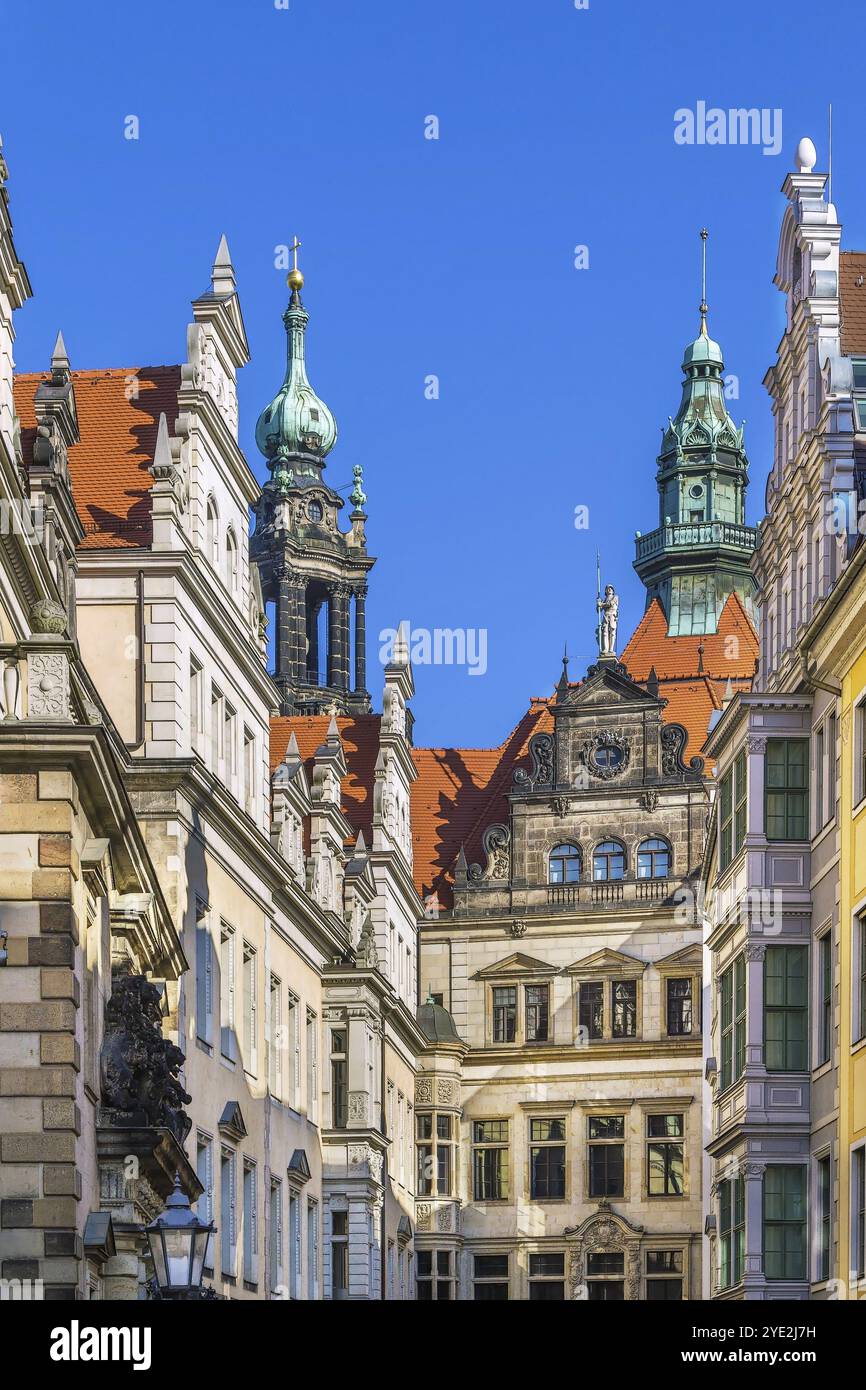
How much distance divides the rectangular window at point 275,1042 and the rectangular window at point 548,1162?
17582 millimetres

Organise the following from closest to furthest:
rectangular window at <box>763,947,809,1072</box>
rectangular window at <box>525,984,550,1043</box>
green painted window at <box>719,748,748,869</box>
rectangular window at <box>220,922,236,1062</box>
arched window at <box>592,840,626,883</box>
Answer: rectangular window at <box>763,947,809,1072</box> < green painted window at <box>719,748,748,869</box> < rectangular window at <box>220,922,236,1062</box> < arched window at <box>592,840,626,883</box> < rectangular window at <box>525,984,550,1043</box>

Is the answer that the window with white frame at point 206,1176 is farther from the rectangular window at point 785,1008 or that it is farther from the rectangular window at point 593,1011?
the rectangular window at point 593,1011

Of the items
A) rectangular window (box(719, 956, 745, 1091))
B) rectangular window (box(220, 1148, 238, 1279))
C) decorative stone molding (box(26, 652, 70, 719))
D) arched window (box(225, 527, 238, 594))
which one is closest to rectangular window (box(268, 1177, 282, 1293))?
rectangular window (box(220, 1148, 238, 1279))

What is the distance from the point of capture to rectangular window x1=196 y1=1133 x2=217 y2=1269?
39.1 metres

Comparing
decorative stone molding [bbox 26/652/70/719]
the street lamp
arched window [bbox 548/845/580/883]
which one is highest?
arched window [bbox 548/845/580/883]

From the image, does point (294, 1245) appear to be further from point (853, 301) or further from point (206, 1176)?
point (853, 301)

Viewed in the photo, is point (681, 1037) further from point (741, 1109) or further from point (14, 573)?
point (14, 573)

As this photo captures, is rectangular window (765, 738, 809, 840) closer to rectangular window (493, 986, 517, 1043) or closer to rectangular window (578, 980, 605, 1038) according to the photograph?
rectangular window (578, 980, 605, 1038)

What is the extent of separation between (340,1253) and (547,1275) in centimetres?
1084

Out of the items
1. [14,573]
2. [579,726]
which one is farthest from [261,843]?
[579,726]

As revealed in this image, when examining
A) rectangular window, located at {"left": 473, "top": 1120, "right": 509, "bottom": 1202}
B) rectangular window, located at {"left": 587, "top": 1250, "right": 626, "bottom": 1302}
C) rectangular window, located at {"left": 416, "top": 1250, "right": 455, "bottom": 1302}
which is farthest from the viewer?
rectangular window, located at {"left": 473, "top": 1120, "right": 509, "bottom": 1202}

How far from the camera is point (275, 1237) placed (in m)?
46.4
